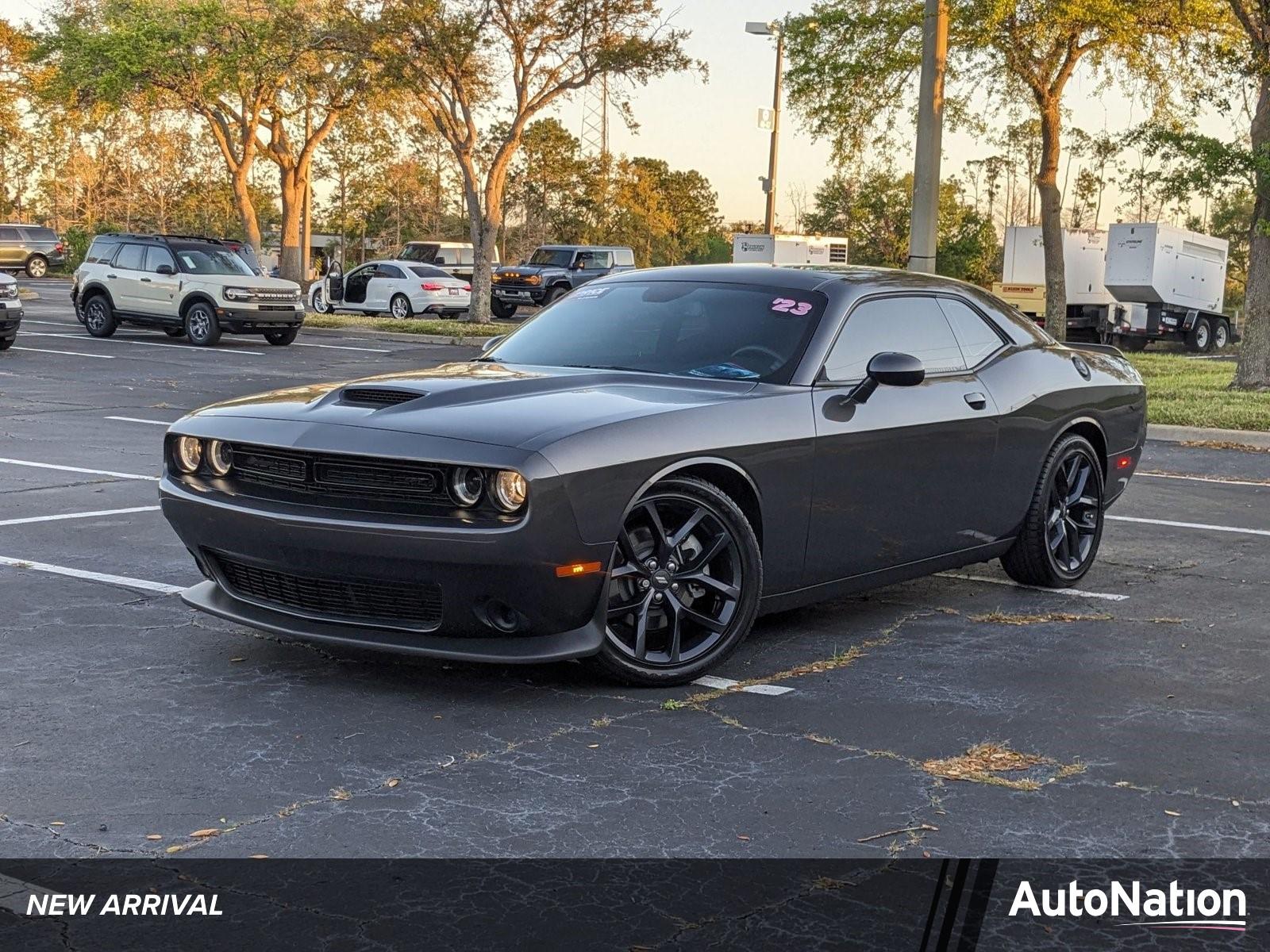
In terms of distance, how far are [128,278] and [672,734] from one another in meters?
22.3

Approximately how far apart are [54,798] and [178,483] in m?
1.70

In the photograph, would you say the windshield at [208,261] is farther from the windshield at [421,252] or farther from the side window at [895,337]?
the windshield at [421,252]

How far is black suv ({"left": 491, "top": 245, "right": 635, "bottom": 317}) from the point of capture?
123 feet

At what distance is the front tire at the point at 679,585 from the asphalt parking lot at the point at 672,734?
13 cm

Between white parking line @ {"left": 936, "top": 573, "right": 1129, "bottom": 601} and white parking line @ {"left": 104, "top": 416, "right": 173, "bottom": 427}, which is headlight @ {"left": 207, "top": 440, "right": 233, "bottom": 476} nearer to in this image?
white parking line @ {"left": 936, "top": 573, "right": 1129, "bottom": 601}

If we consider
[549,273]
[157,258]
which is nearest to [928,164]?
[157,258]

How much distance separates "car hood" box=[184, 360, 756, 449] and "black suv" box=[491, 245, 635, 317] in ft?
103

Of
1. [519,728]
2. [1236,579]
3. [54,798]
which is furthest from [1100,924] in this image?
[1236,579]

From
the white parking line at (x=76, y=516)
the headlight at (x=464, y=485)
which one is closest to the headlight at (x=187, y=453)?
the headlight at (x=464, y=485)

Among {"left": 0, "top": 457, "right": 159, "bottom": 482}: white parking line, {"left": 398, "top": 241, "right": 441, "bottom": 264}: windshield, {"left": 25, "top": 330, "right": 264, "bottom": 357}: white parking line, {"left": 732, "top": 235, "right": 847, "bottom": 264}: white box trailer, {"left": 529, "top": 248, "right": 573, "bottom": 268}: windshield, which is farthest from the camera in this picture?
{"left": 398, "top": 241, "right": 441, "bottom": 264}: windshield

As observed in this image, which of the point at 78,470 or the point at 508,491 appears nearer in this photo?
the point at 508,491

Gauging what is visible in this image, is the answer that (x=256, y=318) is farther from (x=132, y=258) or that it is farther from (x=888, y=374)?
(x=888, y=374)

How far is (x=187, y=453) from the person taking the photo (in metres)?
5.49

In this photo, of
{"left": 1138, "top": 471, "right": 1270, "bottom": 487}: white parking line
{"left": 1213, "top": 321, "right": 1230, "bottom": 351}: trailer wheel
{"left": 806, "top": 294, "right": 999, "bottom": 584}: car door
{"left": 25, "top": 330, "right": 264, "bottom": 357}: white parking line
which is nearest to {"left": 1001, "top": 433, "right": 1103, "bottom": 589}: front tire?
{"left": 806, "top": 294, "right": 999, "bottom": 584}: car door
